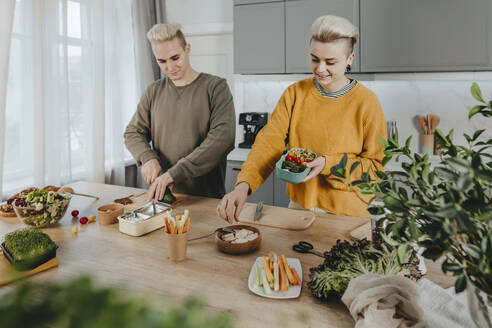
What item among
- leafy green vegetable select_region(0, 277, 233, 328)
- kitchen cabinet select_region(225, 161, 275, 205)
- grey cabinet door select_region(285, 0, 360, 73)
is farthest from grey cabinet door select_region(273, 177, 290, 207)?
leafy green vegetable select_region(0, 277, 233, 328)

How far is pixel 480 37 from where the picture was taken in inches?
113

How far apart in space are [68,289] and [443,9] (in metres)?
3.41

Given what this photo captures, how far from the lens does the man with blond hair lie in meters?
2.18

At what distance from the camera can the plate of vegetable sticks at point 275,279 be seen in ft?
3.53

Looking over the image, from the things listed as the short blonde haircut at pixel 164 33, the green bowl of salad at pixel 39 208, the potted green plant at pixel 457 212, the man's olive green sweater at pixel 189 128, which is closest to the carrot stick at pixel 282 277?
the potted green plant at pixel 457 212

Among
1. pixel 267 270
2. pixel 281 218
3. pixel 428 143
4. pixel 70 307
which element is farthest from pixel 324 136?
pixel 428 143

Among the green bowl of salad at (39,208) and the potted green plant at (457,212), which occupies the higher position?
the potted green plant at (457,212)

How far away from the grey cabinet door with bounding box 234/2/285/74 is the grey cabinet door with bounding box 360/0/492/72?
2.38ft

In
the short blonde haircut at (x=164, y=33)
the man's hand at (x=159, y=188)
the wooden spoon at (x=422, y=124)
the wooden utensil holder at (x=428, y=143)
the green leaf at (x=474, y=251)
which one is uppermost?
the short blonde haircut at (x=164, y=33)

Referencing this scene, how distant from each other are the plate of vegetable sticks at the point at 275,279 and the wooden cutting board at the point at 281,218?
0.39m

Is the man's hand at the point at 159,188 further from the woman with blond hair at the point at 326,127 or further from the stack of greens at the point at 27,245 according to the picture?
the stack of greens at the point at 27,245

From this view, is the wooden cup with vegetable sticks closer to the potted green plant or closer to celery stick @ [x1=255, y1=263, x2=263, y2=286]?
celery stick @ [x1=255, y1=263, x2=263, y2=286]

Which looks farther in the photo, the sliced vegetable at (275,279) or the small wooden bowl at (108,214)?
the small wooden bowl at (108,214)

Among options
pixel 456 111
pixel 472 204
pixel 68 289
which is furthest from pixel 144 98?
pixel 456 111
